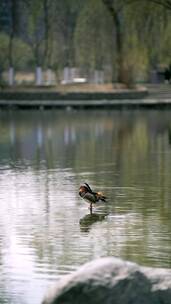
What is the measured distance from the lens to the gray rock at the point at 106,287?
21.5 feet

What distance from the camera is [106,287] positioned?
654 centimetres

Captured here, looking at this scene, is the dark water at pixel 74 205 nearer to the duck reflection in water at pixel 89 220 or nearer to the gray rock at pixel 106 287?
the duck reflection in water at pixel 89 220

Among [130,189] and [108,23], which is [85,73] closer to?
[108,23]

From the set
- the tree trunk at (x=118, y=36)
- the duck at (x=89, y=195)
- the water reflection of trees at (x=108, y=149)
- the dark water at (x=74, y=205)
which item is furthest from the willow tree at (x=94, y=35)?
the duck at (x=89, y=195)

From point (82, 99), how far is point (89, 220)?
33670 millimetres

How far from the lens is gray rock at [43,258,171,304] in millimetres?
6547

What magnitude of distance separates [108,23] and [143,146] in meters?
21.2

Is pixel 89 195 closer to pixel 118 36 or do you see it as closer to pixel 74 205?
pixel 74 205

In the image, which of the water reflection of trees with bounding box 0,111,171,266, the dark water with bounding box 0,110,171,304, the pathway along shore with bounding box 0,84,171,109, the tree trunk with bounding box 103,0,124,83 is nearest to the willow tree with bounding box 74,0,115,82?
the tree trunk with bounding box 103,0,124,83

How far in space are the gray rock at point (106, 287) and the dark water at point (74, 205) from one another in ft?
6.38

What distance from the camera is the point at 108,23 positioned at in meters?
46.6

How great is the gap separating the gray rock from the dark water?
6.38 feet

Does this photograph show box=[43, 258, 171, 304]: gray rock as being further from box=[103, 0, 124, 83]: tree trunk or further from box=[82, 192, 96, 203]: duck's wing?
box=[103, 0, 124, 83]: tree trunk

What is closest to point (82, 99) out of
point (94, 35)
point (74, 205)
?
point (94, 35)
